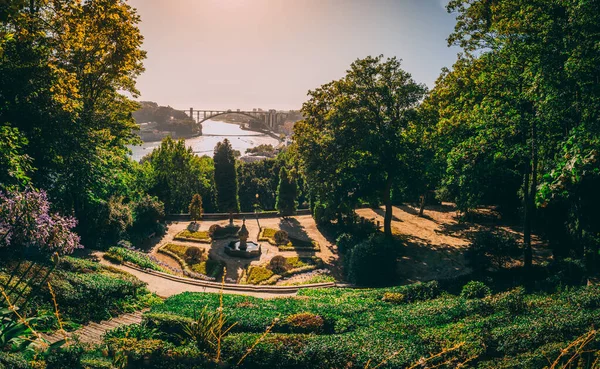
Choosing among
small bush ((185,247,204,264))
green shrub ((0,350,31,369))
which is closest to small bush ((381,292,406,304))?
green shrub ((0,350,31,369))

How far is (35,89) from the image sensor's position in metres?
17.6

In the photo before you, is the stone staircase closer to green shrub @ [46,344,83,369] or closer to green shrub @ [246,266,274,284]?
green shrub @ [46,344,83,369]

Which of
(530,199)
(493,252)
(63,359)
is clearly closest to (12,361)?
(63,359)

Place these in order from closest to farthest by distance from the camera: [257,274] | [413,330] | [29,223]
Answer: [29,223]
[413,330]
[257,274]

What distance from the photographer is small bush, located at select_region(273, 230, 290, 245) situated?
31.3m

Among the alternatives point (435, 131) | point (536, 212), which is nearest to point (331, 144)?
point (435, 131)

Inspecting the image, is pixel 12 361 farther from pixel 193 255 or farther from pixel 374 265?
pixel 193 255

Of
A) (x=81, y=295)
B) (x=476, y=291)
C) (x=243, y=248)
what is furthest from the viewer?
(x=243, y=248)

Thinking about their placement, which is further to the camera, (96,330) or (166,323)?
(96,330)

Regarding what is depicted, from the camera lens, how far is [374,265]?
75.6 ft

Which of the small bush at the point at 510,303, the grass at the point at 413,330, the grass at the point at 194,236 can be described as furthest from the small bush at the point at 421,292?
the grass at the point at 194,236

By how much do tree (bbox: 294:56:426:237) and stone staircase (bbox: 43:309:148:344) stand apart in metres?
17.4

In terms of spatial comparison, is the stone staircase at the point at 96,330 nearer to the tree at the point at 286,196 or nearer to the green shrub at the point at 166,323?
the green shrub at the point at 166,323

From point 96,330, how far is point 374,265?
15.5m
